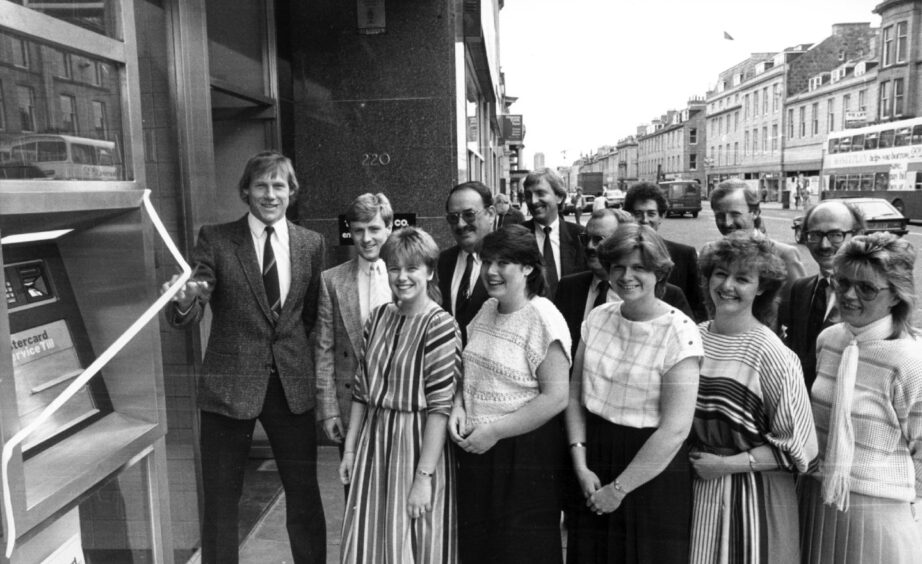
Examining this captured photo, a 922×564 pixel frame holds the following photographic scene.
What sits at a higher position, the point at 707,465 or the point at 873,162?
the point at 873,162

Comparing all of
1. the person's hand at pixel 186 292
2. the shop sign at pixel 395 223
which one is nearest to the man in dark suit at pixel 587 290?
the person's hand at pixel 186 292

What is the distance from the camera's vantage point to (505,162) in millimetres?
8641

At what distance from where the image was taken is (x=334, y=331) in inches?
94.7

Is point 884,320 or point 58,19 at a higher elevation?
point 58,19

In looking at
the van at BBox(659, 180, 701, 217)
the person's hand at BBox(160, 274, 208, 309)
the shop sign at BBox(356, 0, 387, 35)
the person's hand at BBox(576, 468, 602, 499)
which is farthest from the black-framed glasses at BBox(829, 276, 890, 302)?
the shop sign at BBox(356, 0, 387, 35)

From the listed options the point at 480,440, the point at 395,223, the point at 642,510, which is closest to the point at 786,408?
the point at 642,510

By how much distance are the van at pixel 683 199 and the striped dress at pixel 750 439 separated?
1.00 metres

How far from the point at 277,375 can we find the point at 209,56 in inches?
62.9

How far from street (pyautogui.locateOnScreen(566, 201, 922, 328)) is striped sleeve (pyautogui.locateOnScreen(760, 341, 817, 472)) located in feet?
2.30

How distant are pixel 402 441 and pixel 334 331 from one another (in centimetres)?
50

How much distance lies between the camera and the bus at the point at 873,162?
251 cm

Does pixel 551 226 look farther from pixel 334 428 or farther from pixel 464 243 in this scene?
pixel 334 428

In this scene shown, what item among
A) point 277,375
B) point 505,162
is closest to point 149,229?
point 277,375

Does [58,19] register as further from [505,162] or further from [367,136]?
[505,162]
